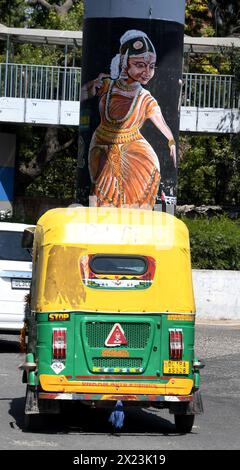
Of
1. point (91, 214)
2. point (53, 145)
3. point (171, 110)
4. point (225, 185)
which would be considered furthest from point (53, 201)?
point (91, 214)

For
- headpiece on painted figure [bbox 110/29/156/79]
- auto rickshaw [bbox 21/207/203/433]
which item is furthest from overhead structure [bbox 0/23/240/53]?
auto rickshaw [bbox 21/207/203/433]

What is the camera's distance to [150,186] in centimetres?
2448

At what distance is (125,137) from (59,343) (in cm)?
1448

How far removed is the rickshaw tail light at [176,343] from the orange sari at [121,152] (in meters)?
13.9

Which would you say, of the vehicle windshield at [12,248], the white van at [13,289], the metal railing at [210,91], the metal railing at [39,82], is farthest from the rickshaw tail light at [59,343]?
the metal railing at [210,91]

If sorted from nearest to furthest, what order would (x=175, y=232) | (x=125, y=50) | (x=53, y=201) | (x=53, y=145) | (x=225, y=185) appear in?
1. (x=175, y=232)
2. (x=125, y=50)
3. (x=53, y=201)
4. (x=53, y=145)
5. (x=225, y=185)

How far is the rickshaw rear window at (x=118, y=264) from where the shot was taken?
10734 mm

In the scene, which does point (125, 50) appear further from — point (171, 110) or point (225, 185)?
point (225, 185)

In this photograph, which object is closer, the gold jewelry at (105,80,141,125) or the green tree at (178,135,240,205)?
the gold jewelry at (105,80,141,125)

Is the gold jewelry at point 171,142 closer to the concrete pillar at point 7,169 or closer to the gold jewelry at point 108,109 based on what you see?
the gold jewelry at point 108,109

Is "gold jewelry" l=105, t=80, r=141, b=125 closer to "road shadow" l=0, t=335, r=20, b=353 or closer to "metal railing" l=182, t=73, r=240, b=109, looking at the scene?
"metal railing" l=182, t=73, r=240, b=109

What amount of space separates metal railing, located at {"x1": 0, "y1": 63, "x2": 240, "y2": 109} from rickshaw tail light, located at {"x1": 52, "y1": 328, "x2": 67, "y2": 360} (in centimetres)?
2054

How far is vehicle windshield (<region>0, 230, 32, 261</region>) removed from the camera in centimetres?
1705

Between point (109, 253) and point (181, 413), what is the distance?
1728 millimetres
